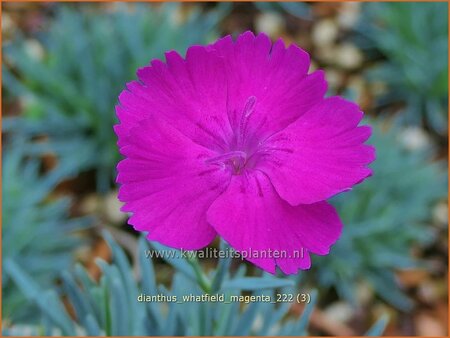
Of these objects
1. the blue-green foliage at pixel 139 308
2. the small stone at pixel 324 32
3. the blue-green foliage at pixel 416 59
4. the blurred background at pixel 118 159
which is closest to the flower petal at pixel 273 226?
the blue-green foliage at pixel 139 308

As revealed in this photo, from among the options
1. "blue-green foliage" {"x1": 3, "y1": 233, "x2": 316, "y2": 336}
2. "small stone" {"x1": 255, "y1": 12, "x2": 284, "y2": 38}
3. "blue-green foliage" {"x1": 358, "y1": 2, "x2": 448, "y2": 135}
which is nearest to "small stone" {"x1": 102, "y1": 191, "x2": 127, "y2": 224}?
"blue-green foliage" {"x1": 3, "y1": 233, "x2": 316, "y2": 336}

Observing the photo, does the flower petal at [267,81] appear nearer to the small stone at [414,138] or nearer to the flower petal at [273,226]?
the flower petal at [273,226]

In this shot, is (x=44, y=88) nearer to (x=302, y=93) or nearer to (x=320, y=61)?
(x=320, y=61)

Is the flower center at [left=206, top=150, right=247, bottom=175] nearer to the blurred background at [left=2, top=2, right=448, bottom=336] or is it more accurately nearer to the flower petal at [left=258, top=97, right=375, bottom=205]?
the flower petal at [left=258, top=97, right=375, bottom=205]

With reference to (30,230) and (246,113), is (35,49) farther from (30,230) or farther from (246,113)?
(246,113)

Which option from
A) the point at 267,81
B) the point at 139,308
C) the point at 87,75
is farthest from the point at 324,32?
the point at 267,81
